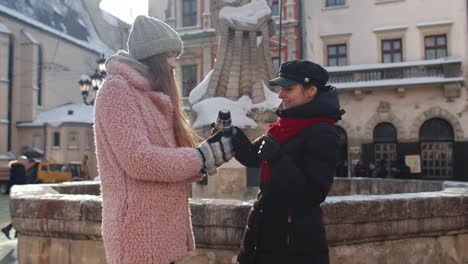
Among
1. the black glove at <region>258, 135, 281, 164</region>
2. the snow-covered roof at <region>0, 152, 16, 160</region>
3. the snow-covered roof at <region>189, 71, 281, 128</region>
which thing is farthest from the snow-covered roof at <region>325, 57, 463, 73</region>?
the black glove at <region>258, 135, 281, 164</region>

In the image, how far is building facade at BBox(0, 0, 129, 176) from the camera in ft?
103

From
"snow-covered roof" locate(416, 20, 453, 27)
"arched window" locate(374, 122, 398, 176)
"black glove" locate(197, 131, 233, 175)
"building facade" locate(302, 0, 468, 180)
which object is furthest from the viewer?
"arched window" locate(374, 122, 398, 176)

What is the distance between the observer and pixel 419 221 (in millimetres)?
3635

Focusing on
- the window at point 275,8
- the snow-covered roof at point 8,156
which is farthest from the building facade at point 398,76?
the snow-covered roof at point 8,156

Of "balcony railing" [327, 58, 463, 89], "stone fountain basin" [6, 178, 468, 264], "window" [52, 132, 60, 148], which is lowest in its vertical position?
"stone fountain basin" [6, 178, 468, 264]

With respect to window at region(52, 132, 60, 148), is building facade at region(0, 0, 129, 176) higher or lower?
higher

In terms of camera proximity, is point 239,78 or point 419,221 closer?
point 419,221

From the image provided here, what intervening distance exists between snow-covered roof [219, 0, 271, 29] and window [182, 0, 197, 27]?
72.0 ft

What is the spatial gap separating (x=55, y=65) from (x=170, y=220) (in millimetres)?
37139

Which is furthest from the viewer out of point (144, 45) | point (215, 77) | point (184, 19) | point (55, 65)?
point (55, 65)

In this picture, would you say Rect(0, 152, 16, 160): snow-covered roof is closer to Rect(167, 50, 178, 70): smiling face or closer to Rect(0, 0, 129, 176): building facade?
Rect(0, 0, 129, 176): building facade

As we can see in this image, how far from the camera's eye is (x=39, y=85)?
114ft

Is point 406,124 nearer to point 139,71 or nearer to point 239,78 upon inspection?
point 239,78

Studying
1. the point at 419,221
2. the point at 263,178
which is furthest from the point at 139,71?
the point at 419,221
